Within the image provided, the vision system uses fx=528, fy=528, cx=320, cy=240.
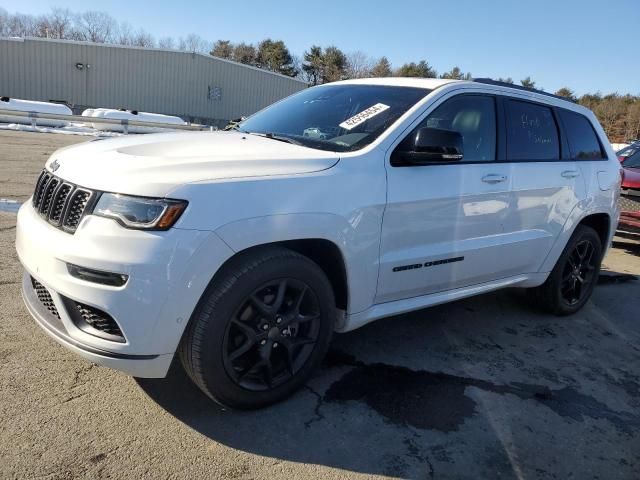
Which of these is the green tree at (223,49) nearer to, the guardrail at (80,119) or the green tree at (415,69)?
the green tree at (415,69)

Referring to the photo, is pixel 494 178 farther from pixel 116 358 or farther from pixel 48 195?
pixel 48 195

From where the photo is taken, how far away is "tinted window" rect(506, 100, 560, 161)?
13.0ft

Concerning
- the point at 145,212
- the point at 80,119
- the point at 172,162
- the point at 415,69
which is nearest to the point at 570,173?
the point at 172,162

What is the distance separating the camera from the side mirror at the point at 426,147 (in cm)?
308

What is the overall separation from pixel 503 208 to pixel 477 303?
1.55 meters

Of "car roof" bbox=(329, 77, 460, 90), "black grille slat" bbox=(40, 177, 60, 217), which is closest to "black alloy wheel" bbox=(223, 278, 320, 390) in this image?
"black grille slat" bbox=(40, 177, 60, 217)

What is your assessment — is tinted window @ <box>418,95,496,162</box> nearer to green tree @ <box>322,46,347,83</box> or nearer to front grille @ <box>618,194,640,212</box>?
front grille @ <box>618,194,640,212</box>

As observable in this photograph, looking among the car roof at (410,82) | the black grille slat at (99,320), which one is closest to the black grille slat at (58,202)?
the black grille slat at (99,320)

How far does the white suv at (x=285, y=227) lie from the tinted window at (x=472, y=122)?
14 mm

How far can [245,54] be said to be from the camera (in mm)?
72312

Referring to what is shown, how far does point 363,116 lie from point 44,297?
2.12 metres

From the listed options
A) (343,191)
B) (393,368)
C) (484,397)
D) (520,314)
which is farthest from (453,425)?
(520,314)

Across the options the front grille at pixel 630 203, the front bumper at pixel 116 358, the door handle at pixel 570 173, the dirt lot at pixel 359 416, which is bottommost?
the dirt lot at pixel 359 416

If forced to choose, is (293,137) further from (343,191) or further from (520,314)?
(520,314)
